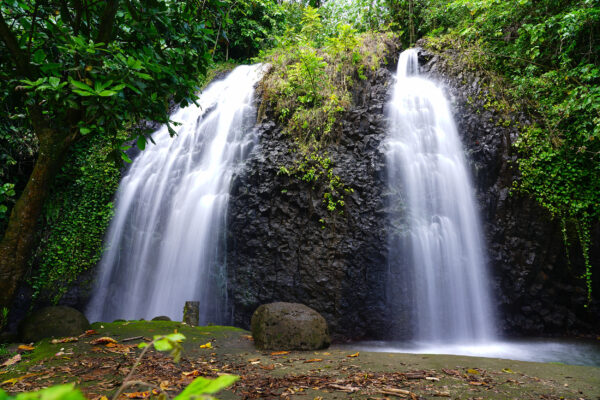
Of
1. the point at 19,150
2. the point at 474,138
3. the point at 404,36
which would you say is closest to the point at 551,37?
the point at 474,138

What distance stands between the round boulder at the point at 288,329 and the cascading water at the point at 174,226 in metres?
2.67

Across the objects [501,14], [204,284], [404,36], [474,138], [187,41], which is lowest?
[204,284]

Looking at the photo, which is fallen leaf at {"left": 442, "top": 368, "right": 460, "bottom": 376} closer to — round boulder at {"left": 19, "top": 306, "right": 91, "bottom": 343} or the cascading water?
the cascading water

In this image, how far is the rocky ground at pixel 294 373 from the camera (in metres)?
2.95

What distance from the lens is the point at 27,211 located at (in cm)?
419

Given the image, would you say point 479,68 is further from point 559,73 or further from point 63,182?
point 63,182

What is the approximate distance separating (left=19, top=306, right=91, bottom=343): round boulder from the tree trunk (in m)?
0.83

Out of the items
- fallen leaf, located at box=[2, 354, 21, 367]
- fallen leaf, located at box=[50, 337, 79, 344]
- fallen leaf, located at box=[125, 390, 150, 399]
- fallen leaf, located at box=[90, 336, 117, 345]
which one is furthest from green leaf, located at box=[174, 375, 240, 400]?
fallen leaf, located at box=[50, 337, 79, 344]

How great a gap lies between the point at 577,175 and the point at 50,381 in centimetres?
932

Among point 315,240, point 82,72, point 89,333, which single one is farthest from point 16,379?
point 315,240

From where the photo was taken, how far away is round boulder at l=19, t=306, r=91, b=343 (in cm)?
483

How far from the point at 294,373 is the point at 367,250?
12.7 feet

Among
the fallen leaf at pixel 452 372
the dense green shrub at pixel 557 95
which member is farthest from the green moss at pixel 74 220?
the dense green shrub at pixel 557 95

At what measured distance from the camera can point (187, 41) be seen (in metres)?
4.24
